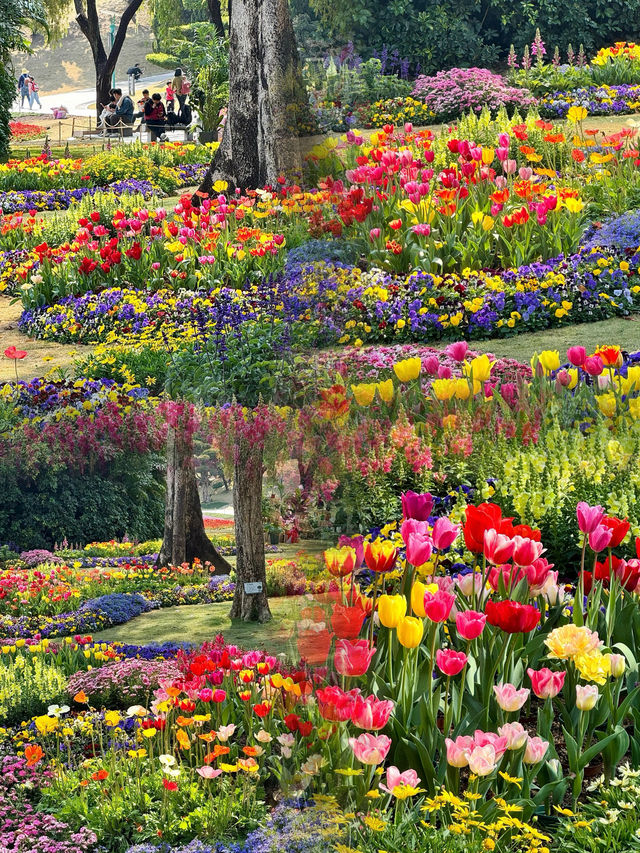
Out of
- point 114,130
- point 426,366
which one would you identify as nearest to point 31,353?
point 426,366

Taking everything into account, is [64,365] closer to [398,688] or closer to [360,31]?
[360,31]

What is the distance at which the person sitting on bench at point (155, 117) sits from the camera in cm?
978

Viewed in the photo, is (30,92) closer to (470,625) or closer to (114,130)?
(470,625)

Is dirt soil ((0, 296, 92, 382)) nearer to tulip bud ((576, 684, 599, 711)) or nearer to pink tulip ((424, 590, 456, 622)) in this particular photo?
pink tulip ((424, 590, 456, 622))

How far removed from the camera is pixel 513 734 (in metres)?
2.54

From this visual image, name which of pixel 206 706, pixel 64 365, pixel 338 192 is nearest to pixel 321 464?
pixel 338 192

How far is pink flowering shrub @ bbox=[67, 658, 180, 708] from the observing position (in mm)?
2441

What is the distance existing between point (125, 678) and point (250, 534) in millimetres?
547

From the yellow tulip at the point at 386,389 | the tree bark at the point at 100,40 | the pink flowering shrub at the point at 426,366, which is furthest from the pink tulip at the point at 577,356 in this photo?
the tree bark at the point at 100,40

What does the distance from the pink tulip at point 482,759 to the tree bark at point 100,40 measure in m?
2.82

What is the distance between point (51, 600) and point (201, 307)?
1.85 meters

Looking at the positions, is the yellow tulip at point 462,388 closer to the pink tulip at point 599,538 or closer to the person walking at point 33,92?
the pink tulip at point 599,538

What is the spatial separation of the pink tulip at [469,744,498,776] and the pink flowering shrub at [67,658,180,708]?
68 cm

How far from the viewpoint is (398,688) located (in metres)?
2.65
